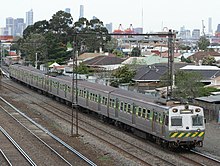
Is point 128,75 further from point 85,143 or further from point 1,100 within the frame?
point 85,143

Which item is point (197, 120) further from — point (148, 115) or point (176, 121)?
point (148, 115)

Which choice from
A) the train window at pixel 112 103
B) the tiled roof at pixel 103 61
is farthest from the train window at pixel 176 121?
the tiled roof at pixel 103 61

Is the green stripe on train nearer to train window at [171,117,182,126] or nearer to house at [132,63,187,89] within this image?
train window at [171,117,182,126]

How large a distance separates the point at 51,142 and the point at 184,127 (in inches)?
263

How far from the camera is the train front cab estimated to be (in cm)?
2041

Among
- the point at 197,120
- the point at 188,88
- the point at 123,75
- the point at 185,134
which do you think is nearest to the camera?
the point at 185,134

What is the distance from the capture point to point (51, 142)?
75.5ft

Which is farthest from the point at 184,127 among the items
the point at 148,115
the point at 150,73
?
the point at 150,73

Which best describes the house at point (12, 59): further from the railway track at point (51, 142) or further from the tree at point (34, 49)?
the railway track at point (51, 142)

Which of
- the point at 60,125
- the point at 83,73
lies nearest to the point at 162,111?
the point at 60,125

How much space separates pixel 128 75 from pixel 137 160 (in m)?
35.8

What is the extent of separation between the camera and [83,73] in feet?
217

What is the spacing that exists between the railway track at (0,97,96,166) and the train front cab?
4.10m

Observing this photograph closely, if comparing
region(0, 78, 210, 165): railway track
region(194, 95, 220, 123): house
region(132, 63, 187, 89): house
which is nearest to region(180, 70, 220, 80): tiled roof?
region(132, 63, 187, 89): house
